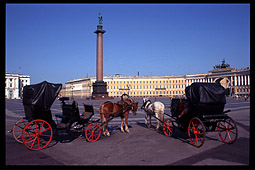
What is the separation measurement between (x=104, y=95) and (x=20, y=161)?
4098cm

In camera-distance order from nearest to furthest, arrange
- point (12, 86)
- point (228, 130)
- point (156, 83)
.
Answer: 1. point (228, 130)
2. point (156, 83)
3. point (12, 86)

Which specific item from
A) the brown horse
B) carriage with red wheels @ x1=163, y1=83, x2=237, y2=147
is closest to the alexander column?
the brown horse

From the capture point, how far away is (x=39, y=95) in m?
7.40

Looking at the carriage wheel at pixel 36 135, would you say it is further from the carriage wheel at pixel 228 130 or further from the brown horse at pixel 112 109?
the carriage wheel at pixel 228 130

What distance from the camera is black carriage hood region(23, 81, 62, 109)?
7328 mm

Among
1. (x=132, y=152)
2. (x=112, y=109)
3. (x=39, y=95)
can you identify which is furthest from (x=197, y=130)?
(x=39, y=95)

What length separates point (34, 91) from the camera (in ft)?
24.3

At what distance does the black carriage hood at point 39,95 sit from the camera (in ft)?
24.0

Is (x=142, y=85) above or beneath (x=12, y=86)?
above

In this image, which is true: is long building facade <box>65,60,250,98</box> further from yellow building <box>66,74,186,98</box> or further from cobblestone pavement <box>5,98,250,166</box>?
cobblestone pavement <box>5,98,250,166</box>

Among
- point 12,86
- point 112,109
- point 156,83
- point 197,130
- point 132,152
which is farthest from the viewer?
point 12,86

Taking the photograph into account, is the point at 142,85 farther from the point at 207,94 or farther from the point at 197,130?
the point at 197,130
